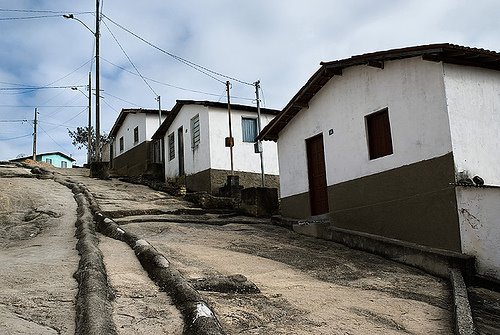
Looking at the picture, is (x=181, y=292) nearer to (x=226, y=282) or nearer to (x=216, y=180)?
(x=226, y=282)

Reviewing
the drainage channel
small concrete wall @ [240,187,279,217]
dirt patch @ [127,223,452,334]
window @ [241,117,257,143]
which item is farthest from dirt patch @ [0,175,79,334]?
window @ [241,117,257,143]

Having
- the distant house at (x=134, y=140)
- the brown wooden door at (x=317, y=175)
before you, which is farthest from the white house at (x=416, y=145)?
the distant house at (x=134, y=140)

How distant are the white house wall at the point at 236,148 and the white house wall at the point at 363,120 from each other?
5.36 m

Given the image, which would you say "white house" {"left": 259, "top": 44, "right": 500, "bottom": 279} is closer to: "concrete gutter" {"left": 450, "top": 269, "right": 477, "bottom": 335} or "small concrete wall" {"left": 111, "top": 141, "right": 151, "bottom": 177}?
"concrete gutter" {"left": 450, "top": 269, "right": 477, "bottom": 335}

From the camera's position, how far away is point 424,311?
5727 millimetres

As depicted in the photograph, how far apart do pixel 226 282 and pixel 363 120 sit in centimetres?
636

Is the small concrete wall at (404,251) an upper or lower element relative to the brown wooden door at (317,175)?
lower

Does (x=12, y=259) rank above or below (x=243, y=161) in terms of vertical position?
below

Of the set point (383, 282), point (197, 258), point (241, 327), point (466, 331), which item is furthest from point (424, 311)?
point (197, 258)

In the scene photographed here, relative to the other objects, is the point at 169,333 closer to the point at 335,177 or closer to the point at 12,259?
the point at 12,259

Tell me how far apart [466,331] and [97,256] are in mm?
4372

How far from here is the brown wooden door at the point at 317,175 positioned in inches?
485

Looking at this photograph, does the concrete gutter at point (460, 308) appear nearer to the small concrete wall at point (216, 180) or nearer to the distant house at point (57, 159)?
the small concrete wall at point (216, 180)

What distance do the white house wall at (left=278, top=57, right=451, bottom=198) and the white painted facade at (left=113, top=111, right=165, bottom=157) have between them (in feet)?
49.8
